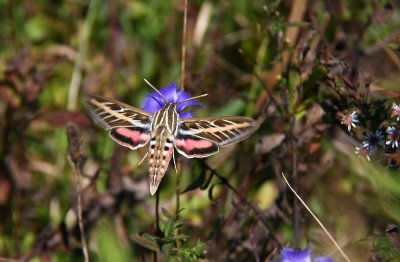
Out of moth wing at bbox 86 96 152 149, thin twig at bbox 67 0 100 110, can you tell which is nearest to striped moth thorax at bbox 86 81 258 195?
moth wing at bbox 86 96 152 149

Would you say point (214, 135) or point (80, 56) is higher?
point (80, 56)

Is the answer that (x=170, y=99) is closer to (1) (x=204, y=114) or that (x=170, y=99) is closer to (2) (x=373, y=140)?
(2) (x=373, y=140)

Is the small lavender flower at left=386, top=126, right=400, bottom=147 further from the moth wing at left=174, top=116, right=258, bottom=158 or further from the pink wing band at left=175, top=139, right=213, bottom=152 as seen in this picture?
the pink wing band at left=175, top=139, right=213, bottom=152

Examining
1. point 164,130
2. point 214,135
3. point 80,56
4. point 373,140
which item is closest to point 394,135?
point 373,140

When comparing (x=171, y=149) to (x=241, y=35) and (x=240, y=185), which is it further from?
(x=241, y=35)

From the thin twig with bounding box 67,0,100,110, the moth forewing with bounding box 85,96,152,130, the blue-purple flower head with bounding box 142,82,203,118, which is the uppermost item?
the thin twig with bounding box 67,0,100,110

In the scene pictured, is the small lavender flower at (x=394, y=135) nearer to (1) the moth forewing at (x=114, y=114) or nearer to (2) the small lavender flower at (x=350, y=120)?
(2) the small lavender flower at (x=350, y=120)
